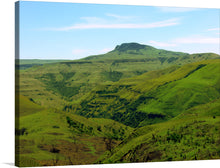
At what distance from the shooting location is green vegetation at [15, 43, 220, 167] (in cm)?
1478

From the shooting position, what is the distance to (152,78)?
61.5 feet

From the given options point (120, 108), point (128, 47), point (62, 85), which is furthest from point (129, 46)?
point (62, 85)

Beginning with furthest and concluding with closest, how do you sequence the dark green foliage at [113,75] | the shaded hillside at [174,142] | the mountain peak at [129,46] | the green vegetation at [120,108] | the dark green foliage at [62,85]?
the dark green foliage at [113,75] → the mountain peak at [129,46] → the dark green foliage at [62,85] → the shaded hillside at [174,142] → the green vegetation at [120,108]

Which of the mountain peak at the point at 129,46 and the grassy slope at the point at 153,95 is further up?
the mountain peak at the point at 129,46

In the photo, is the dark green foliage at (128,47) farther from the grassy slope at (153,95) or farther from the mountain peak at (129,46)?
the grassy slope at (153,95)

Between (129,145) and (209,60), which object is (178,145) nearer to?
(129,145)

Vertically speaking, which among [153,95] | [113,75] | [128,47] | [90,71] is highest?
[128,47]

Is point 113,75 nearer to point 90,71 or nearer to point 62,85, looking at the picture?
point 90,71

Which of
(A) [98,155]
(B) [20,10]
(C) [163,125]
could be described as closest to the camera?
(B) [20,10]

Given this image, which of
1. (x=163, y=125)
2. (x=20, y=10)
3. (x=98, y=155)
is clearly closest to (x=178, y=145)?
(x=163, y=125)

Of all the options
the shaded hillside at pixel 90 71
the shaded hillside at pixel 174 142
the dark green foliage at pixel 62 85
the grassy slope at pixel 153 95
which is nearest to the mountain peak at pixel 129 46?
the shaded hillside at pixel 90 71

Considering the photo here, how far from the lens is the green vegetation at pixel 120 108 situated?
1478 cm

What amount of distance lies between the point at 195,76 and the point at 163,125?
154 inches

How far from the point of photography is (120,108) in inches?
714
